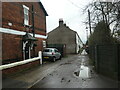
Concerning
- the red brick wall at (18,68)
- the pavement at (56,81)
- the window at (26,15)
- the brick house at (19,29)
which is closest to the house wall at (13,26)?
the brick house at (19,29)

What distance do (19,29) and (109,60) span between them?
8296mm

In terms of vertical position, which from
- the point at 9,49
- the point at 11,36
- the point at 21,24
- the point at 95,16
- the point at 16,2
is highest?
the point at 16,2

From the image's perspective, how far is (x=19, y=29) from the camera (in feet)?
40.6

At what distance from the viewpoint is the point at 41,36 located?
17375mm

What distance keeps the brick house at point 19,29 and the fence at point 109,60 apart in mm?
6604

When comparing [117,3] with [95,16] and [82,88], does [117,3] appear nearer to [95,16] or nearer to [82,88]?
[95,16]

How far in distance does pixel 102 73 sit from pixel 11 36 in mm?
7595

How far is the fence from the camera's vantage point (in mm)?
7188

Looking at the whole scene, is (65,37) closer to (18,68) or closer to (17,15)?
(17,15)

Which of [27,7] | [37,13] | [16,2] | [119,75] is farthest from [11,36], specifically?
[119,75]

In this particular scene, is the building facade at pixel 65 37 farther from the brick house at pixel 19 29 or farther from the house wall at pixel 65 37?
the brick house at pixel 19 29

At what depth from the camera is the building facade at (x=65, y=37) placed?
36.2 m

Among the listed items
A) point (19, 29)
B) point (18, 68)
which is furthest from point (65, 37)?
point (18, 68)

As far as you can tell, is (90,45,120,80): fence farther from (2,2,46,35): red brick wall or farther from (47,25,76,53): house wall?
(47,25,76,53): house wall
